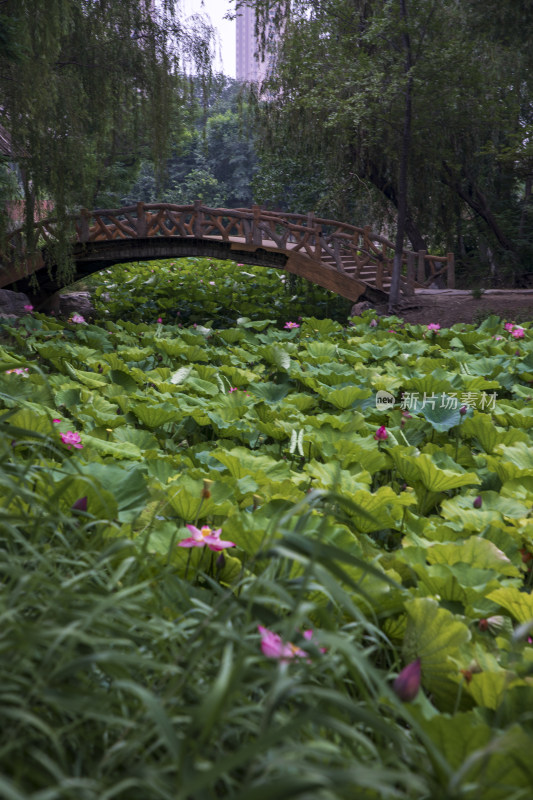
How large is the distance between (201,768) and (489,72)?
14830 millimetres

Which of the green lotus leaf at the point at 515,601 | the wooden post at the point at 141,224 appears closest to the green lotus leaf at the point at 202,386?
the green lotus leaf at the point at 515,601

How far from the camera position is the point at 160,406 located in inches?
121

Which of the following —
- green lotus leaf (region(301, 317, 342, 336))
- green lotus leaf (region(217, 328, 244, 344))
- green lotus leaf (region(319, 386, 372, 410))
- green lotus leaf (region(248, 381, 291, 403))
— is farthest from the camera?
green lotus leaf (region(301, 317, 342, 336))

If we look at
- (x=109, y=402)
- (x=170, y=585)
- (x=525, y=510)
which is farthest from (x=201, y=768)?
(x=109, y=402)

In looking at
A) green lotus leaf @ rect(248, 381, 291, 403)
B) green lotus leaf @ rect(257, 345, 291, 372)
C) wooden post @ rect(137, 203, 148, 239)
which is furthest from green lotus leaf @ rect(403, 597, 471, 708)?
wooden post @ rect(137, 203, 148, 239)

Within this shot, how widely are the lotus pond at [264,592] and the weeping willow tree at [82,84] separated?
13.0 ft

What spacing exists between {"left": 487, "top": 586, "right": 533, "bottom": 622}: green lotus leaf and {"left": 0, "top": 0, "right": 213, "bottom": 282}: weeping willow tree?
5.35 metres

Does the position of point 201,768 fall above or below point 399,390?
above

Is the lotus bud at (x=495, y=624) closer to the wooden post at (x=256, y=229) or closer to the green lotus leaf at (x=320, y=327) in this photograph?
the green lotus leaf at (x=320, y=327)

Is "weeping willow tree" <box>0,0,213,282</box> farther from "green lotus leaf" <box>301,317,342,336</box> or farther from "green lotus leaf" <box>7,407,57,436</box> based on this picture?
"green lotus leaf" <box>7,407,57,436</box>

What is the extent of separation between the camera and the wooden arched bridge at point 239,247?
11.7 meters

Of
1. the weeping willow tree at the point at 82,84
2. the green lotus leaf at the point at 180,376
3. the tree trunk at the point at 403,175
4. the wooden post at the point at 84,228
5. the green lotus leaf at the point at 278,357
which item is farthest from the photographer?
the wooden post at the point at 84,228

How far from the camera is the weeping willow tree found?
6.60 m

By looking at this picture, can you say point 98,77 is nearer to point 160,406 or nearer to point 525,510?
point 160,406
